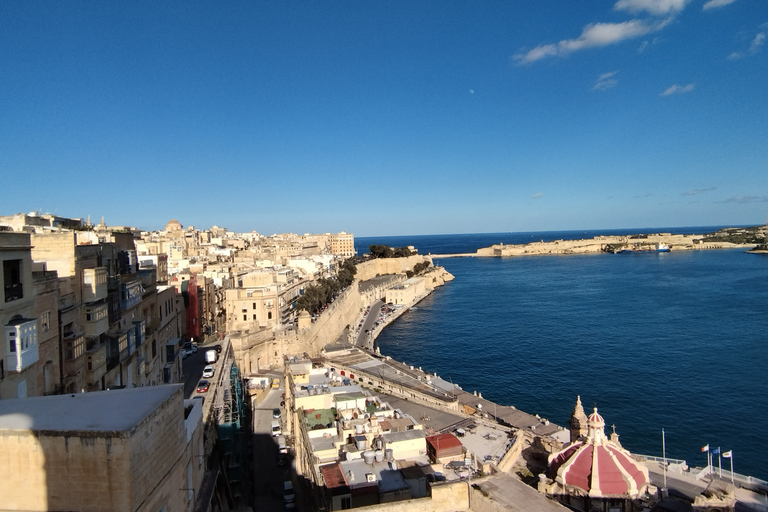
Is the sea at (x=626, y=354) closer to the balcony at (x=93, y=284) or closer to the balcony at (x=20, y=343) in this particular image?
the balcony at (x=93, y=284)

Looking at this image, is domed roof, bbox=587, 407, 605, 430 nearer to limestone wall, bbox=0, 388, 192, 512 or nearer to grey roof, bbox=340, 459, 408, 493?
grey roof, bbox=340, 459, 408, 493

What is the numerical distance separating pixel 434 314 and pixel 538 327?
36.7 ft

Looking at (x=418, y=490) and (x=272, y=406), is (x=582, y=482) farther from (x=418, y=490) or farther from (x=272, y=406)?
(x=272, y=406)

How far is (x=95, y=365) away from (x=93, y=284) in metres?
1.59

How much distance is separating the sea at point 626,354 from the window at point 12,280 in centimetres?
1765

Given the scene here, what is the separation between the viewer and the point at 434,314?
47500mm

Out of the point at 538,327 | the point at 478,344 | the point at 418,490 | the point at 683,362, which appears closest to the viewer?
the point at 418,490

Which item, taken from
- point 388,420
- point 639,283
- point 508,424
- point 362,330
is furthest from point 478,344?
point 639,283

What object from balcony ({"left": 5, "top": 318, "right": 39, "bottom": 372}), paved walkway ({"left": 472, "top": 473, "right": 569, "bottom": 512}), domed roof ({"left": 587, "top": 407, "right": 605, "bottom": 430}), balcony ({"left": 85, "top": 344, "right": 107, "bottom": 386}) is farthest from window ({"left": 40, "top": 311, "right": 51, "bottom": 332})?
domed roof ({"left": 587, "top": 407, "right": 605, "bottom": 430})

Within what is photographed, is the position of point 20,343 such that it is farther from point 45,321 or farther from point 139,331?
point 139,331

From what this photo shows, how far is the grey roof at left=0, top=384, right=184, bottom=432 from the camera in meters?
3.85

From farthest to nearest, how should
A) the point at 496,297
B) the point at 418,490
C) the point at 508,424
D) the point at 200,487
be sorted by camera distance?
1. the point at 496,297
2. the point at 508,424
3. the point at 418,490
4. the point at 200,487

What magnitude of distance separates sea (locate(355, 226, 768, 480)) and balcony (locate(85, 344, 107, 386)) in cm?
1653

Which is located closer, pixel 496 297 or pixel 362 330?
pixel 362 330
